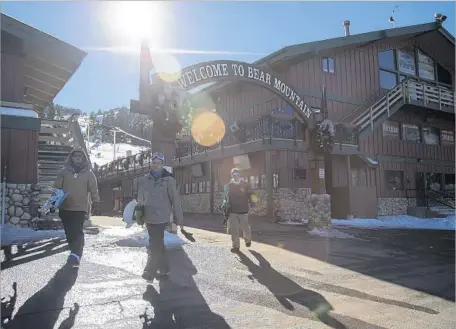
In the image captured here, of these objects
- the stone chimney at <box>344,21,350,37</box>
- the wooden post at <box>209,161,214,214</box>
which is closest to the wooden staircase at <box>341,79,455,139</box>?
the stone chimney at <box>344,21,350,37</box>

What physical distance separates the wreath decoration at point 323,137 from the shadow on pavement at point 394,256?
9.97ft

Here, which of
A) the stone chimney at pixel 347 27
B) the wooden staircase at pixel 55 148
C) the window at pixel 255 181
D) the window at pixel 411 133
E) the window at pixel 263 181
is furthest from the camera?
the stone chimney at pixel 347 27

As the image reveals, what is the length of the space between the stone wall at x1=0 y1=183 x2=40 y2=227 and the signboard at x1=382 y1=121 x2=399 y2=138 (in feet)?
64.4

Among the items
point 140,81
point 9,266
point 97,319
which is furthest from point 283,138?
point 97,319

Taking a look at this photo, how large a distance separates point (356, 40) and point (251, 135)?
9031 mm

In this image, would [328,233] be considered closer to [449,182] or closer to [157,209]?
[157,209]

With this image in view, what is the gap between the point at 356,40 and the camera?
2134cm

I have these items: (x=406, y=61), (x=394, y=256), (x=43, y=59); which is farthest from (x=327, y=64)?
(x=394, y=256)

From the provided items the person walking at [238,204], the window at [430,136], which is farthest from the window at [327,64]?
the person walking at [238,204]

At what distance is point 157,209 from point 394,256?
5.39 meters

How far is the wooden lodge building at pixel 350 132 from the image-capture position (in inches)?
717

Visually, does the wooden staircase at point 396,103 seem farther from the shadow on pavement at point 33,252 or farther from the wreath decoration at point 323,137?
the shadow on pavement at point 33,252

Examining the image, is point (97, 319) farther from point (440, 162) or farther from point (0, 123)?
point (440, 162)

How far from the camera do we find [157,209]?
5352 millimetres
